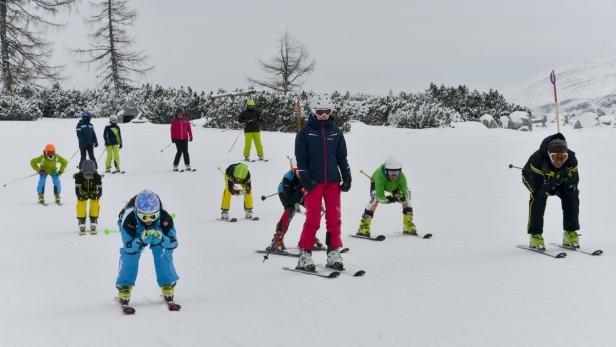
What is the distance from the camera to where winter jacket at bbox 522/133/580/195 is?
8367 mm

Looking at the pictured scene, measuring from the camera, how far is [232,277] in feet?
25.1

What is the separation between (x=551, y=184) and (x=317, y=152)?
3.35 meters

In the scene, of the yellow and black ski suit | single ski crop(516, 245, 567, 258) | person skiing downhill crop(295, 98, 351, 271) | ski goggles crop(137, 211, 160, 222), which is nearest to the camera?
ski goggles crop(137, 211, 160, 222)

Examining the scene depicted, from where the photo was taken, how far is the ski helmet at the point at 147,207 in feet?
20.0

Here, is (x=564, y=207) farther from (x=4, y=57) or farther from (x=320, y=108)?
(x=4, y=57)

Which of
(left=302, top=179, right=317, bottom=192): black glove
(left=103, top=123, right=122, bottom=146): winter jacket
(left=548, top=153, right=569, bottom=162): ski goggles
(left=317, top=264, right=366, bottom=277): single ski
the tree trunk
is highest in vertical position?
the tree trunk

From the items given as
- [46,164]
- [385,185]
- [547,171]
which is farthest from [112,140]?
[547,171]

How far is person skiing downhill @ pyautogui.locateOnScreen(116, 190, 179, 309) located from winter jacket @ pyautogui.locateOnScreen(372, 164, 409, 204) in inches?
179

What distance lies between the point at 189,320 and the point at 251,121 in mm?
14362

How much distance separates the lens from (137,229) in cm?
625

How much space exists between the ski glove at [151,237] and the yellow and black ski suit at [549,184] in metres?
5.06

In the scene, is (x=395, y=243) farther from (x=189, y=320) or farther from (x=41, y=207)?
(x=41, y=207)

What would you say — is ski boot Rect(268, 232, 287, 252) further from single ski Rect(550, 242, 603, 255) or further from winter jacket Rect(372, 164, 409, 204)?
single ski Rect(550, 242, 603, 255)

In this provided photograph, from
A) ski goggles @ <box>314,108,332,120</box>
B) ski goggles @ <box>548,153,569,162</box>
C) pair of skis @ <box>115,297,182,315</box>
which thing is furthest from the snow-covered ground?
ski goggles @ <box>314,108,332,120</box>
